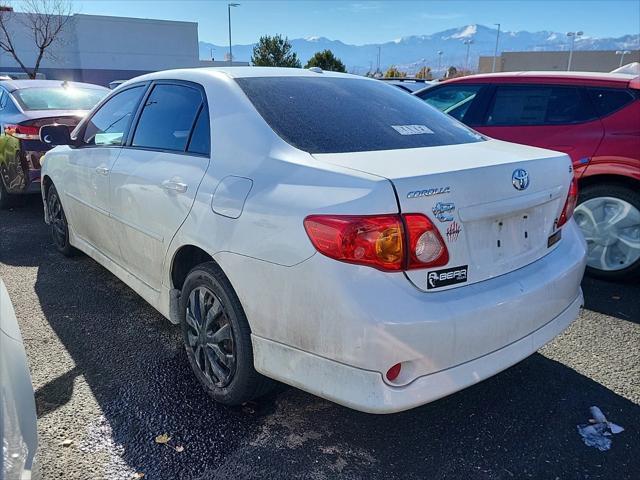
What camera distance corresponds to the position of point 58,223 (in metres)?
4.83

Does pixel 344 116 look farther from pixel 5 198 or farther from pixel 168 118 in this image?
pixel 5 198

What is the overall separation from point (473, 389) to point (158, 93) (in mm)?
2595

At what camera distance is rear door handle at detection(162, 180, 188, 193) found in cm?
265

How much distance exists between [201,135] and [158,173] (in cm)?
37

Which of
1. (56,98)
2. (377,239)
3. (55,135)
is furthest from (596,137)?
(56,98)

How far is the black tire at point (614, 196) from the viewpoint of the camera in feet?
13.6

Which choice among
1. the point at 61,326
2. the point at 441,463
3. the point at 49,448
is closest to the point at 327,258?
the point at 441,463

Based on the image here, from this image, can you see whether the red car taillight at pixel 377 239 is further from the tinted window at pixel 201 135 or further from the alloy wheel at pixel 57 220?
the alloy wheel at pixel 57 220

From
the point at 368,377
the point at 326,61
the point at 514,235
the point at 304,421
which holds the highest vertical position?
the point at 326,61

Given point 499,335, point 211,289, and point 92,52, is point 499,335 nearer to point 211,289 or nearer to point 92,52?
point 211,289

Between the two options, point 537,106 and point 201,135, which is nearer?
point 201,135

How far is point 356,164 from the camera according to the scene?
212cm

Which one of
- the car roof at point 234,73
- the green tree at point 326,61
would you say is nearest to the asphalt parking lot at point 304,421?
the car roof at point 234,73

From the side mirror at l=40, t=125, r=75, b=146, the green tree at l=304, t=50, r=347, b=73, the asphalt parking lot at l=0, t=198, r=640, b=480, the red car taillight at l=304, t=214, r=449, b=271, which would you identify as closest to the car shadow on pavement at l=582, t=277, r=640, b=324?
the asphalt parking lot at l=0, t=198, r=640, b=480
